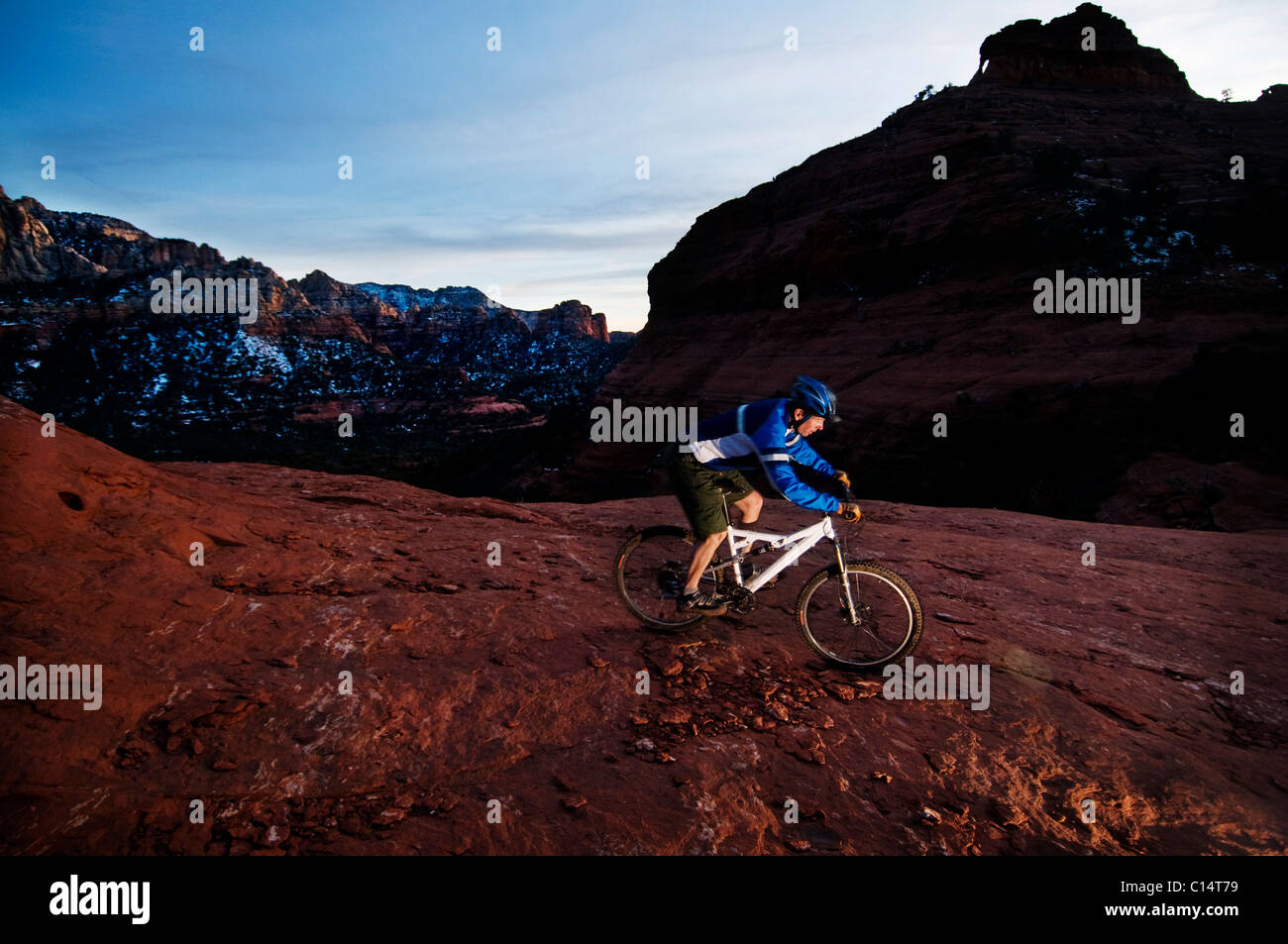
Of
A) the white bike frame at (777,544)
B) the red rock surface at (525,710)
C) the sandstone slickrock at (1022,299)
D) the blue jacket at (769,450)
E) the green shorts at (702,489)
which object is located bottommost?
the red rock surface at (525,710)

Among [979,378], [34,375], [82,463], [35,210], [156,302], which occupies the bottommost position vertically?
[82,463]

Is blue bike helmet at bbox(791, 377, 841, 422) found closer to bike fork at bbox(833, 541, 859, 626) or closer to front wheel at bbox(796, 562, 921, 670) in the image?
bike fork at bbox(833, 541, 859, 626)

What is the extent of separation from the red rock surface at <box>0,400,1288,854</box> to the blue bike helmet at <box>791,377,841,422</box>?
1.89 m

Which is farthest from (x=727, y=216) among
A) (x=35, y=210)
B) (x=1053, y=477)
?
(x=35, y=210)

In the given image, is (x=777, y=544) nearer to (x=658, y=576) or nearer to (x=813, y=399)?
(x=658, y=576)

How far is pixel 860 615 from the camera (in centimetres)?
449

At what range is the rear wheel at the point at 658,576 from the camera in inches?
190

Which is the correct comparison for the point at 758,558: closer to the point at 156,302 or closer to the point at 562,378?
the point at 156,302

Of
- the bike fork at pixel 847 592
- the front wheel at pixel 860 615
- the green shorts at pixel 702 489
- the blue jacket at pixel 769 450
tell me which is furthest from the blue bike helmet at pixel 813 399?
the front wheel at pixel 860 615

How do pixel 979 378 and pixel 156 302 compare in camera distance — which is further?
pixel 156 302

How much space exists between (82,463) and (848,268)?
131 ft

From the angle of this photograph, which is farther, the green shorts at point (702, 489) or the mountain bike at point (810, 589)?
the green shorts at point (702, 489)

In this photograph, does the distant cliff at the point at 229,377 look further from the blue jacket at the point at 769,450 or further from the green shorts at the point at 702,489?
the blue jacket at the point at 769,450

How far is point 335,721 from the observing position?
10.9 feet
